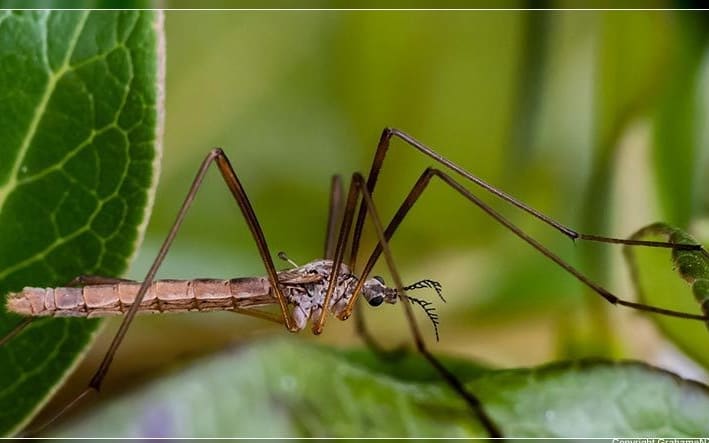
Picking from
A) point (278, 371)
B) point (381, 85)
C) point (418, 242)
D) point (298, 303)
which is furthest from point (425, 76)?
point (278, 371)

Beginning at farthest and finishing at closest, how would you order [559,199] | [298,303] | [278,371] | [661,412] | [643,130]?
1. [559,199]
2. [643,130]
3. [298,303]
4. [278,371]
5. [661,412]

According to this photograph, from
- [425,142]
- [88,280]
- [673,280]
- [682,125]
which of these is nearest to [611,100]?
[682,125]

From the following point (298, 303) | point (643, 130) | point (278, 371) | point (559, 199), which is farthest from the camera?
point (559, 199)

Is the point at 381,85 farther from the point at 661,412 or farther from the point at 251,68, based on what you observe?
the point at 661,412

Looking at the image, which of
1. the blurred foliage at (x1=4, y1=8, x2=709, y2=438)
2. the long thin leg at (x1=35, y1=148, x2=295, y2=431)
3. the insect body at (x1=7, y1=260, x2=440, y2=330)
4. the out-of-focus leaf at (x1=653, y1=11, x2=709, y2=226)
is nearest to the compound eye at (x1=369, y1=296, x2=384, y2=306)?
the insect body at (x1=7, y1=260, x2=440, y2=330)

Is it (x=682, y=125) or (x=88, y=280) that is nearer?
(x=88, y=280)

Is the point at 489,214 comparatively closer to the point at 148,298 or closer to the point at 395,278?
the point at 395,278
